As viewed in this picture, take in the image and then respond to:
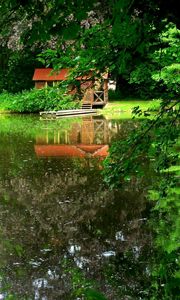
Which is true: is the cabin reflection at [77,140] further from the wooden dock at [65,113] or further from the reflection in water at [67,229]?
the wooden dock at [65,113]

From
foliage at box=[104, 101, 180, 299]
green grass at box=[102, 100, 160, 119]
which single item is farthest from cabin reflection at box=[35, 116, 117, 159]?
foliage at box=[104, 101, 180, 299]

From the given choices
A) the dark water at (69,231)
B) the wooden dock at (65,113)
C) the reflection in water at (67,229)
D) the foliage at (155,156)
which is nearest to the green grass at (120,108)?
the wooden dock at (65,113)

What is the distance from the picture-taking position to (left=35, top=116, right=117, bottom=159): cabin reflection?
16.4 m

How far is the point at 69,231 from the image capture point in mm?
8719

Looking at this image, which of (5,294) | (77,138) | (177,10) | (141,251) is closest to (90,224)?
(141,251)

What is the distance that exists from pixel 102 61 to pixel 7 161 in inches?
406

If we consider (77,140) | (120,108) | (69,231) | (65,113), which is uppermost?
(120,108)

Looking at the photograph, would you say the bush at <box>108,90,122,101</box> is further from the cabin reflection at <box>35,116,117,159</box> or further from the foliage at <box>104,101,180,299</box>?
the foliage at <box>104,101,180,299</box>

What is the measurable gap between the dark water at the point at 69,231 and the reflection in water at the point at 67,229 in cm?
1

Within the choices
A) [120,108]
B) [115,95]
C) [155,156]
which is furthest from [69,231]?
[115,95]

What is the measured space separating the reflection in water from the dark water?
0.04 feet

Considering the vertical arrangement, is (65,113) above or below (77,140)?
above

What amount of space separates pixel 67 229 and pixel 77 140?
10342mm

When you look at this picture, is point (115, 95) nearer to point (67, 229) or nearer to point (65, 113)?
point (65, 113)
